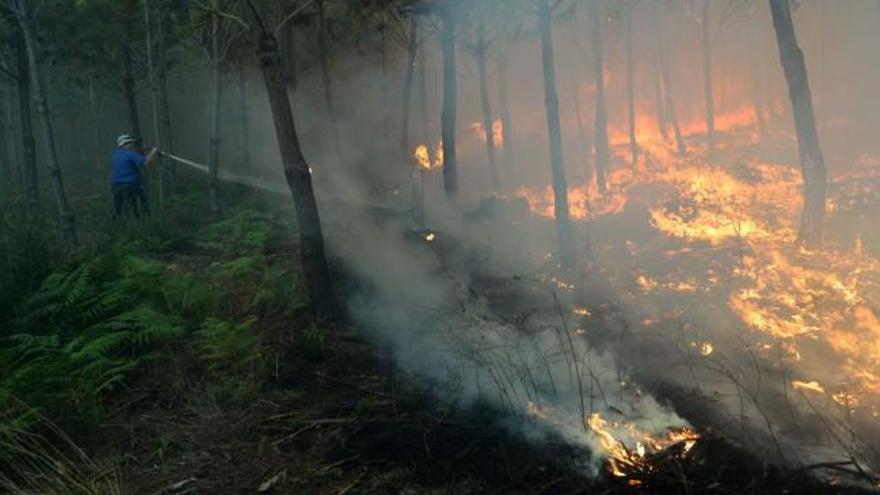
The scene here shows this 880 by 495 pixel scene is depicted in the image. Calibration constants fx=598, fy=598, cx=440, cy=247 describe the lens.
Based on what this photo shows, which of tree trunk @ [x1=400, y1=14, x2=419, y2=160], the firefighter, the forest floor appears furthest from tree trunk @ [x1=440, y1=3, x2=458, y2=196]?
the forest floor

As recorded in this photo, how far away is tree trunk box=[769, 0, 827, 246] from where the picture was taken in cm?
1010

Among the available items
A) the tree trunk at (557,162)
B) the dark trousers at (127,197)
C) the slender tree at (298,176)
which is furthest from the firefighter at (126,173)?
the tree trunk at (557,162)

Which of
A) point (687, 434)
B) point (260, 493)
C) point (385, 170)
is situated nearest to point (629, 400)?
point (687, 434)

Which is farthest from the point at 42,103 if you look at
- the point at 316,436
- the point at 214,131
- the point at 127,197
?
the point at 316,436

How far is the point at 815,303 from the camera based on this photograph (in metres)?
7.60

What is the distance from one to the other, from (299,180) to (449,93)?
9.59 m

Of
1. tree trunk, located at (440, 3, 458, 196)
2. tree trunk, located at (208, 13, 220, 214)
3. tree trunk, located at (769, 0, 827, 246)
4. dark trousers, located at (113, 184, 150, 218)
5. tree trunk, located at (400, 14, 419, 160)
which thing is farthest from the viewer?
tree trunk, located at (400, 14, 419, 160)

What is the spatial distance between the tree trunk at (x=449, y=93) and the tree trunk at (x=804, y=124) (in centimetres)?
702

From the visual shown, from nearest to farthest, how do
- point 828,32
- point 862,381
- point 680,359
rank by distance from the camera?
1. point 862,381
2. point 680,359
3. point 828,32

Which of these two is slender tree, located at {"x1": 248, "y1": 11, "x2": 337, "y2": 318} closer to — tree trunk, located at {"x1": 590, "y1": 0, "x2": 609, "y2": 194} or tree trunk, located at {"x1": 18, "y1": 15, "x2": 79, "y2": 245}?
tree trunk, located at {"x1": 18, "y1": 15, "x2": 79, "y2": 245}

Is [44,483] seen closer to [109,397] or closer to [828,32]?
[109,397]

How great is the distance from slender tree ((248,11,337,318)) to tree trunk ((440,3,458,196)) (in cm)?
890

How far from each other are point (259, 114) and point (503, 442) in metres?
29.2

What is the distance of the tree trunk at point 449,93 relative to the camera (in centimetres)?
1456
